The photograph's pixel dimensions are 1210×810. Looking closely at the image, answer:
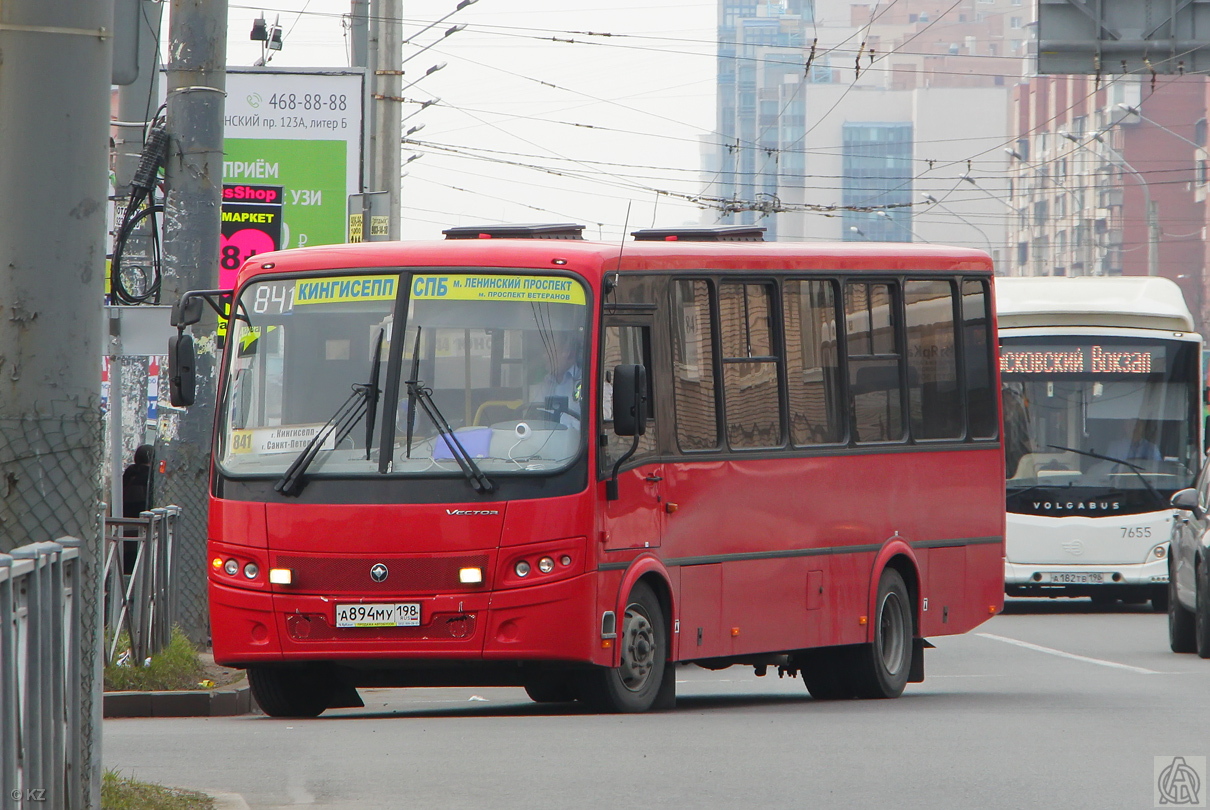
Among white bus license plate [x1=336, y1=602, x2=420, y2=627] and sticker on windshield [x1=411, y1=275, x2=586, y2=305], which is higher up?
sticker on windshield [x1=411, y1=275, x2=586, y2=305]

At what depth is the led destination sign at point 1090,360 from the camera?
899 inches

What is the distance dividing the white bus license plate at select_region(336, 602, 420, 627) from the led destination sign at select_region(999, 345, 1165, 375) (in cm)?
1350

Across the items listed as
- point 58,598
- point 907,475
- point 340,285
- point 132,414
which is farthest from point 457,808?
point 132,414

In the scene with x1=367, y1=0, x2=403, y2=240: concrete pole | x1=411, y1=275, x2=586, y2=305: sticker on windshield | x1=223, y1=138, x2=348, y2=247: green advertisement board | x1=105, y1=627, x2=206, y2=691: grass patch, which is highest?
x1=367, y1=0, x2=403, y2=240: concrete pole

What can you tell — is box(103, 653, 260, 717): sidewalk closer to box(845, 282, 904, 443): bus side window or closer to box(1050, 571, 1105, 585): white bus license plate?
box(845, 282, 904, 443): bus side window

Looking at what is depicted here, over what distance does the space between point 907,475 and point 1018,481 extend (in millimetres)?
9945

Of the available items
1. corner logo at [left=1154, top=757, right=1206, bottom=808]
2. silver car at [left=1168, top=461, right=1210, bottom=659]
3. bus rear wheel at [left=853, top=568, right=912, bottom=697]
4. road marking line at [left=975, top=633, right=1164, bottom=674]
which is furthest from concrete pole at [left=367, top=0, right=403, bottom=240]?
corner logo at [left=1154, top=757, right=1206, bottom=808]

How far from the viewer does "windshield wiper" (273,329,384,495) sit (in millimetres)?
10695

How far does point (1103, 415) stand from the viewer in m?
23.0

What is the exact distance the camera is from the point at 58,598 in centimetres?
572

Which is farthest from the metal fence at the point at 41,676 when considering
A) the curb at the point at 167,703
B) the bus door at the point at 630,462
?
the curb at the point at 167,703

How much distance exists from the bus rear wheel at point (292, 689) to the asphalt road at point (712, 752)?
0.21 metres

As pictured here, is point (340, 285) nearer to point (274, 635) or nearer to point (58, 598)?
point (274, 635)

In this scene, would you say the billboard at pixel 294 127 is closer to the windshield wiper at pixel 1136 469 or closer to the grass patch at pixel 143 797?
the windshield wiper at pixel 1136 469
